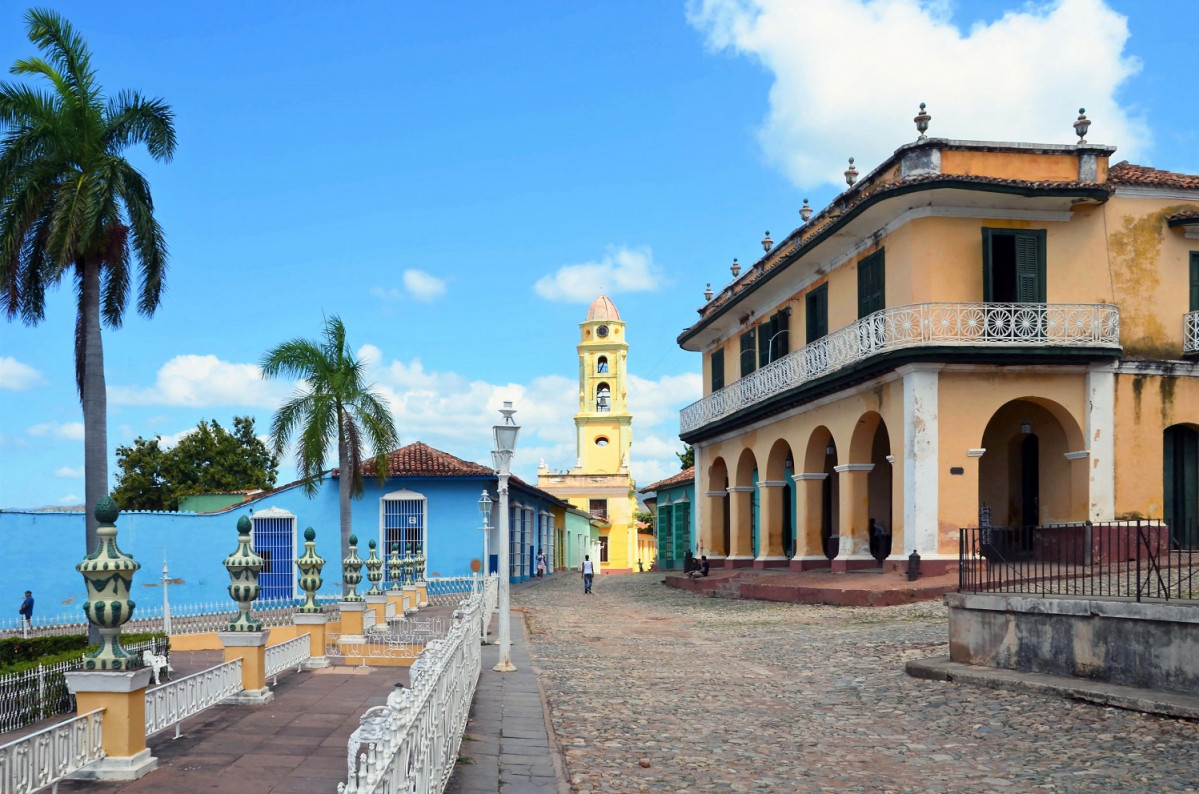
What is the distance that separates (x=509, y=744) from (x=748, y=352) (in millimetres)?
22777

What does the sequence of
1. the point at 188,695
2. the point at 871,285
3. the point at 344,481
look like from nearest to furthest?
the point at 188,695 < the point at 871,285 < the point at 344,481

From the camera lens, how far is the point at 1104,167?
1992 cm

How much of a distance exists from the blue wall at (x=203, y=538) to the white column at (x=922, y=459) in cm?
1470

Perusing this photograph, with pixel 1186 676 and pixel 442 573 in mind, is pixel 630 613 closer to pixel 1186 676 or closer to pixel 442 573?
pixel 442 573

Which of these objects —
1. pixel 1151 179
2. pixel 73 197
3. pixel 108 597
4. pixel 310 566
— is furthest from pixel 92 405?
pixel 1151 179

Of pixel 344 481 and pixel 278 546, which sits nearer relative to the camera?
pixel 344 481

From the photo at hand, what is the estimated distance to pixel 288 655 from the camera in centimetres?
1185

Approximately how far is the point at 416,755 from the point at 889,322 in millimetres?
16714

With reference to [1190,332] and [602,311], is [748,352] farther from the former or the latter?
[602,311]

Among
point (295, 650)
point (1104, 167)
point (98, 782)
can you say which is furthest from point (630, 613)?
point (98, 782)

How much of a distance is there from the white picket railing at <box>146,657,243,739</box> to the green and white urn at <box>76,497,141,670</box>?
2.77ft

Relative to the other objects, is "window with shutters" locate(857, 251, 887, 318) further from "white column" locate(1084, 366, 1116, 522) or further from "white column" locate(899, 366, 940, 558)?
"white column" locate(1084, 366, 1116, 522)

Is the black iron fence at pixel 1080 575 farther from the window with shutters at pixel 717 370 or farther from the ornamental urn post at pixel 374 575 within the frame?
the window with shutters at pixel 717 370

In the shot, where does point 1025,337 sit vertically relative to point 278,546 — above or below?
above
